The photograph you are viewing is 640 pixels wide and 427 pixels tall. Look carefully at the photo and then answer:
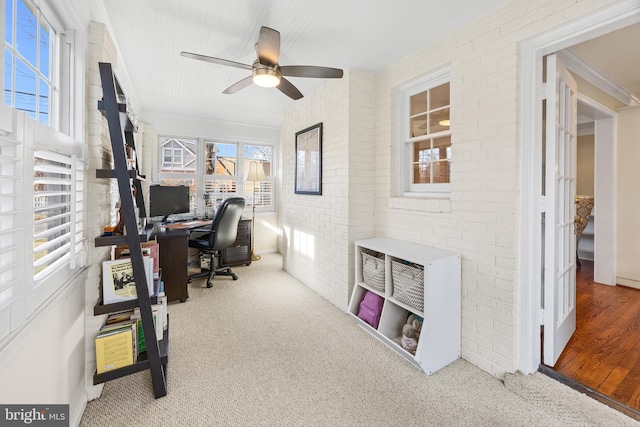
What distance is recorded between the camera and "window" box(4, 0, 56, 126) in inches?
43.6

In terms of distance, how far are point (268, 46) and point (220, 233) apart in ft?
7.79

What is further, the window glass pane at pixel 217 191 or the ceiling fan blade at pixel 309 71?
the window glass pane at pixel 217 191

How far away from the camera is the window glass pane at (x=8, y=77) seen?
3.52ft

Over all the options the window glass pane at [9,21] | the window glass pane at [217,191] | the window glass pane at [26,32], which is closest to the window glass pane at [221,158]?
the window glass pane at [217,191]

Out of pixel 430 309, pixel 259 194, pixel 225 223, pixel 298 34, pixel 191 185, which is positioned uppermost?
pixel 298 34

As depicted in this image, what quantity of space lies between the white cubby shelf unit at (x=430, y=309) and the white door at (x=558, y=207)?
56 cm

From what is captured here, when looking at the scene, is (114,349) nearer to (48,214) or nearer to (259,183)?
(48,214)

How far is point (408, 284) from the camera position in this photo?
2.17 m

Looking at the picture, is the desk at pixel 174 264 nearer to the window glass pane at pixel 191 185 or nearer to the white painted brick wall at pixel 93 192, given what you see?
the white painted brick wall at pixel 93 192

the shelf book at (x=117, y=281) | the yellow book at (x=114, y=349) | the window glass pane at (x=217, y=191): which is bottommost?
the yellow book at (x=114, y=349)

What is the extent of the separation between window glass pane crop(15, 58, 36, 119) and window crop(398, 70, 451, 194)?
2597mm

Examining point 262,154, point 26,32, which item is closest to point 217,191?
point 262,154

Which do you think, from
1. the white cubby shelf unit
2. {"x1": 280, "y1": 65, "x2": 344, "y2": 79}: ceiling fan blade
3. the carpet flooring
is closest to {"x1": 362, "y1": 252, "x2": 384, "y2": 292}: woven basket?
the white cubby shelf unit

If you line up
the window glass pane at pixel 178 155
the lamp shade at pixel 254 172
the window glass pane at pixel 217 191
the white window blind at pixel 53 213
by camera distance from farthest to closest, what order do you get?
the window glass pane at pixel 217 191
the lamp shade at pixel 254 172
the window glass pane at pixel 178 155
the white window blind at pixel 53 213
